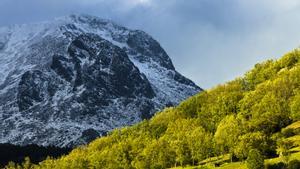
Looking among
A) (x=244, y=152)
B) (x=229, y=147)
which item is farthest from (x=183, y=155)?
(x=244, y=152)

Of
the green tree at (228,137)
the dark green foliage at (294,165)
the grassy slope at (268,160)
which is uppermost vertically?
the green tree at (228,137)

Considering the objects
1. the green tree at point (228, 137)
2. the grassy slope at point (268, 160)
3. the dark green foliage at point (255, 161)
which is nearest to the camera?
the dark green foliage at point (255, 161)

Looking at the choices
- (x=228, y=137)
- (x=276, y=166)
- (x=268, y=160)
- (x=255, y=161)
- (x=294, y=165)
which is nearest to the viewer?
(x=294, y=165)

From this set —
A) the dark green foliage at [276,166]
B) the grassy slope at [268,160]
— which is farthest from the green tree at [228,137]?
the dark green foliage at [276,166]

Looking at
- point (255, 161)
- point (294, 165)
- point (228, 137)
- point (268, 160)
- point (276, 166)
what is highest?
point (228, 137)

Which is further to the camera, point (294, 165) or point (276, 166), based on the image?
point (276, 166)

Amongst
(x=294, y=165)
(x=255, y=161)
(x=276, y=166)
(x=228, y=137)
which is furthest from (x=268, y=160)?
(x=228, y=137)

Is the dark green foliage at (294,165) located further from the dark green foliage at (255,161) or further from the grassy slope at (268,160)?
the dark green foliage at (255,161)

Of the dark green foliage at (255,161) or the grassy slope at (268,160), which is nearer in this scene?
the dark green foliage at (255,161)

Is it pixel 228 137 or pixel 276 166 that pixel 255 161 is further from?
pixel 228 137

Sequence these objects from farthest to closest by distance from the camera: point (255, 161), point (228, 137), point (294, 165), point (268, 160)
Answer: point (228, 137), point (268, 160), point (255, 161), point (294, 165)

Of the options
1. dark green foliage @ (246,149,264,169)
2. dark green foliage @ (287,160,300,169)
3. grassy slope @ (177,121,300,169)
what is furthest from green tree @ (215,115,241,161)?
dark green foliage @ (287,160,300,169)

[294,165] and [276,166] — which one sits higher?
[276,166]

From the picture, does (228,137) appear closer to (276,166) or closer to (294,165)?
(276,166)
